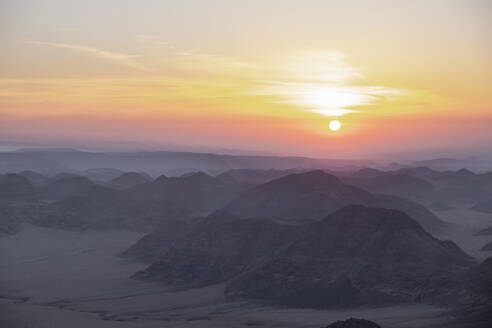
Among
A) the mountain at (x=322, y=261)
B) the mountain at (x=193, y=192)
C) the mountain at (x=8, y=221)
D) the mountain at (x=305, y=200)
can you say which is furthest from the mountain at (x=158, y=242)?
the mountain at (x=193, y=192)

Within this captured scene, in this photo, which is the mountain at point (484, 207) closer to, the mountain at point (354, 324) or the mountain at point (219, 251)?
the mountain at point (219, 251)

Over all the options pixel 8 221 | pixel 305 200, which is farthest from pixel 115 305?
pixel 8 221

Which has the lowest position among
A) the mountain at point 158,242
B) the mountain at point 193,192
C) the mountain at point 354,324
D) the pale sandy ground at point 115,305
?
the pale sandy ground at point 115,305

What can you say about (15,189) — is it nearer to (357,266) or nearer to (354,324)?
(357,266)

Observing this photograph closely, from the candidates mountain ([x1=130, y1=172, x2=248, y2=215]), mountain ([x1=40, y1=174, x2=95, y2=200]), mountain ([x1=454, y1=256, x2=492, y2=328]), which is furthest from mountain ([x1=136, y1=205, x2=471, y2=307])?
mountain ([x1=40, y1=174, x2=95, y2=200])

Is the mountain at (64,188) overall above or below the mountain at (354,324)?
above

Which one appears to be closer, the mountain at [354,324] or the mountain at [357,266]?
the mountain at [354,324]

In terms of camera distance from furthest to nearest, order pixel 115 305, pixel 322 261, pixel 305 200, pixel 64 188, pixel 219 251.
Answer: pixel 64 188
pixel 305 200
pixel 219 251
pixel 322 261
pixel 115 305

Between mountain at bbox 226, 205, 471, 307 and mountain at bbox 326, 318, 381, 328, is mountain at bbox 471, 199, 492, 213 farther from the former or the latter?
mountain at bbox 326, 318, 381, 328
